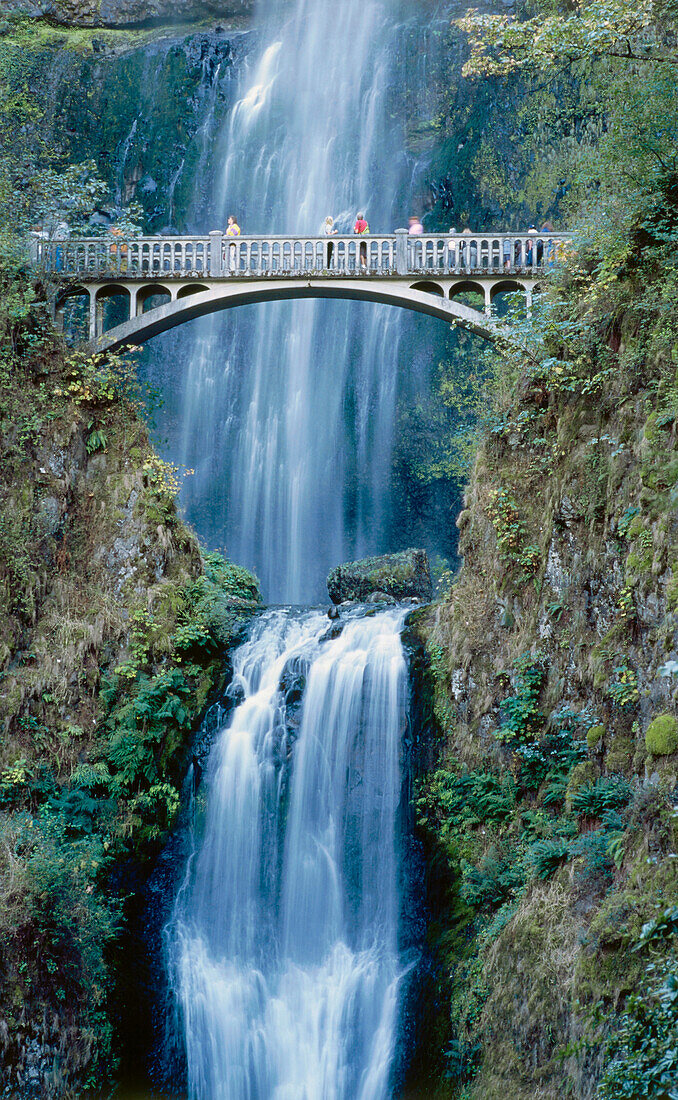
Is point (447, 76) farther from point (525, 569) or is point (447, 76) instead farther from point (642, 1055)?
point (642, 1055)

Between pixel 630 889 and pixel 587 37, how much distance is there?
1088cm

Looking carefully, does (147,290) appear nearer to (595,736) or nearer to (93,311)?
(93,311)

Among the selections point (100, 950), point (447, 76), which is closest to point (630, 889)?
point (100, 950)

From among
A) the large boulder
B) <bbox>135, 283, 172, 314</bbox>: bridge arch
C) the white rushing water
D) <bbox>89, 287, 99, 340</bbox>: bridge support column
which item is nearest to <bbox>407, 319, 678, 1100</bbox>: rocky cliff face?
the white rushing water

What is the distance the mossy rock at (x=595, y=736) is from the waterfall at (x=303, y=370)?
15.6m

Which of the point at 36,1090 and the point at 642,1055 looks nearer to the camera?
the point at 642,1055

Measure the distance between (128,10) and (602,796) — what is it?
105ft

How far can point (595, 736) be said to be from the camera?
11141mm

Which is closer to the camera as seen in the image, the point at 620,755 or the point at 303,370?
the point at 620,755

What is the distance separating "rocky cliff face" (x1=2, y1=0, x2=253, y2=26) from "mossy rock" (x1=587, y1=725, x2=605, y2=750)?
30.6m

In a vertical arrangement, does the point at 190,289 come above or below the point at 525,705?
above

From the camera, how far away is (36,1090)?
11148mm

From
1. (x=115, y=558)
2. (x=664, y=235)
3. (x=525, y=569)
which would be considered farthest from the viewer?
(x=115, y=558)

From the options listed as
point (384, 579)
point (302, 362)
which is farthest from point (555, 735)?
point (302, 362)
